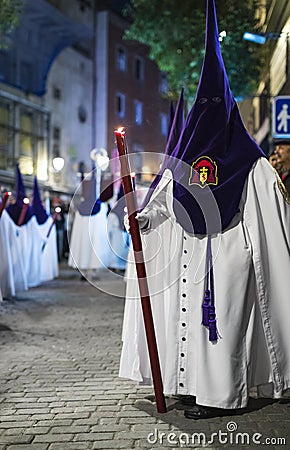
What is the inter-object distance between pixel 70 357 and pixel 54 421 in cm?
220

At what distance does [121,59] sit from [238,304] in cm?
3469

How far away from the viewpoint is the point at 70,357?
6367 mm

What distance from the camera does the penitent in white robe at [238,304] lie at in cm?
418

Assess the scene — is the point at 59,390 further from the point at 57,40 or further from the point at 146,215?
the point at 57,40

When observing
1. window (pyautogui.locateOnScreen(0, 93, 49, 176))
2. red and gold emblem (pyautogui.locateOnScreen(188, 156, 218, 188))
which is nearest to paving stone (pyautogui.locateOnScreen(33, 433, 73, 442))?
red and gold emblem (pyautogui.locateOnScreen(188, 156, 218, 188))

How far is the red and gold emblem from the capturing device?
4.29 metres

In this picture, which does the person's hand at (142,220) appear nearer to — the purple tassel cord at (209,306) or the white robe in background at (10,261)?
the purple tassel cord at (209,306)

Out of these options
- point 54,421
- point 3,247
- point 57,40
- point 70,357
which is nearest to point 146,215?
point 54,421

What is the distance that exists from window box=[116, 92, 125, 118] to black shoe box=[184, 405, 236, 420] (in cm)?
3332

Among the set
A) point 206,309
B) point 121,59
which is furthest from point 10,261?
point 121,59

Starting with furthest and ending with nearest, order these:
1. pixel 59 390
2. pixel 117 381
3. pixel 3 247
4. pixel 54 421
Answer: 1. pixel 3 247
2. pixel 117 381
3. pixel 59 390
4. pixel 54 421

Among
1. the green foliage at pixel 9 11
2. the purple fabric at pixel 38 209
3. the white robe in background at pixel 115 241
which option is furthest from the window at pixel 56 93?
the purple fabric at pixel 38 209

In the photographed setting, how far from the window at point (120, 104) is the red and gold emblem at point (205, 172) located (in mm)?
32947

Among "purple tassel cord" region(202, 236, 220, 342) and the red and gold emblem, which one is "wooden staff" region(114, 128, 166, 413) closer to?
"purple tassel cord" region(202, 236, 220, 342)
